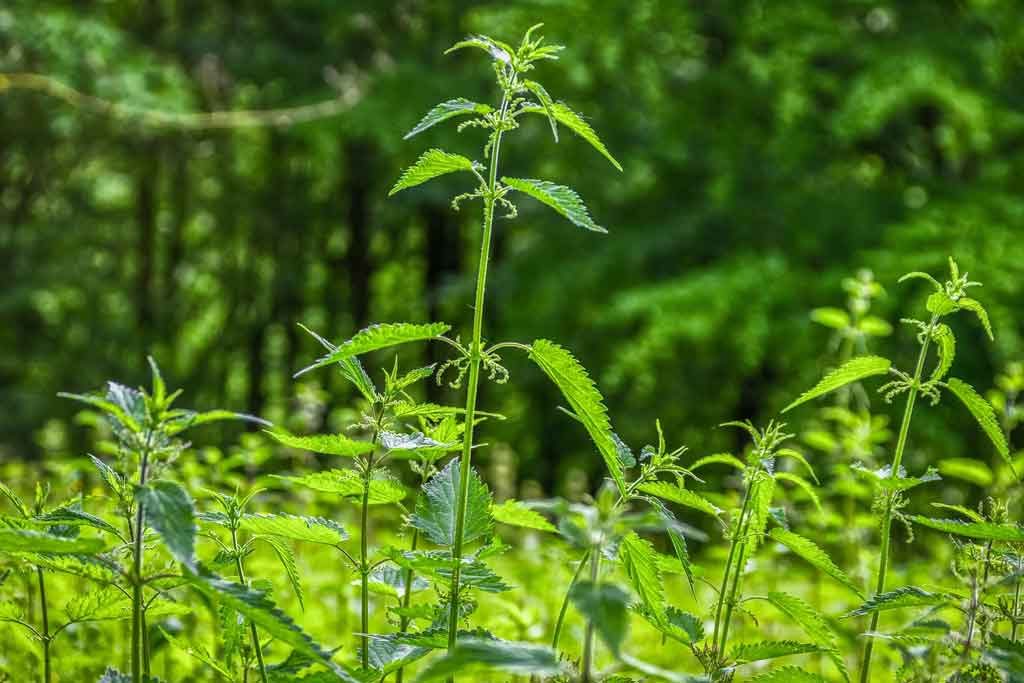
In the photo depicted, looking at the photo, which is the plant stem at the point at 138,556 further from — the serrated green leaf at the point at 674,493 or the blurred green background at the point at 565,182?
the blurred green background at the point at 565,182

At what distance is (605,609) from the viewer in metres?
0.81

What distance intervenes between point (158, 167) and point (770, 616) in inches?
396

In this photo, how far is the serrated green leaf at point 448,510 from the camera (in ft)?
4.04

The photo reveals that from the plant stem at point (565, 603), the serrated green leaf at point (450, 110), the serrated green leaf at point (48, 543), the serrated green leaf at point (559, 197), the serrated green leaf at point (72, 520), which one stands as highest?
the serrated green leaf at point (450, 110)

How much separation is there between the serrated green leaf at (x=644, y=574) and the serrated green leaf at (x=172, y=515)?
51cm

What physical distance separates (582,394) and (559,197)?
0.24m

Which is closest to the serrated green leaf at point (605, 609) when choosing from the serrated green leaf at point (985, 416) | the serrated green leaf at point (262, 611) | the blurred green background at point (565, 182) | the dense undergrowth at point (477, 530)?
the dense undergrowth at point (477, 530)

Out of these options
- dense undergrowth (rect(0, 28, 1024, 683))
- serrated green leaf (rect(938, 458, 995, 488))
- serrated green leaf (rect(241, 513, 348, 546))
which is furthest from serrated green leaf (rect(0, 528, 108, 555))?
serrated green leaf (rect(938, 458, 995, 488))

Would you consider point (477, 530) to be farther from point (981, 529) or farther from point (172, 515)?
point (981, 529)

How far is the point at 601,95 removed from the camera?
725 centimetres

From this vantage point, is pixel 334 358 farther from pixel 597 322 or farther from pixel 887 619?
pixel 597 322

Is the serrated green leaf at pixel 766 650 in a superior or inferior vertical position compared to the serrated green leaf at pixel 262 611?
inferior

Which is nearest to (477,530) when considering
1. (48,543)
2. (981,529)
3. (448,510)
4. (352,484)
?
(448,510)

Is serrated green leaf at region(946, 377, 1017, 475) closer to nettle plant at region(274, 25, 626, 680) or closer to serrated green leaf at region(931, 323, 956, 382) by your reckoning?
serrated green leaf at region(931, 323, 956, 382)
